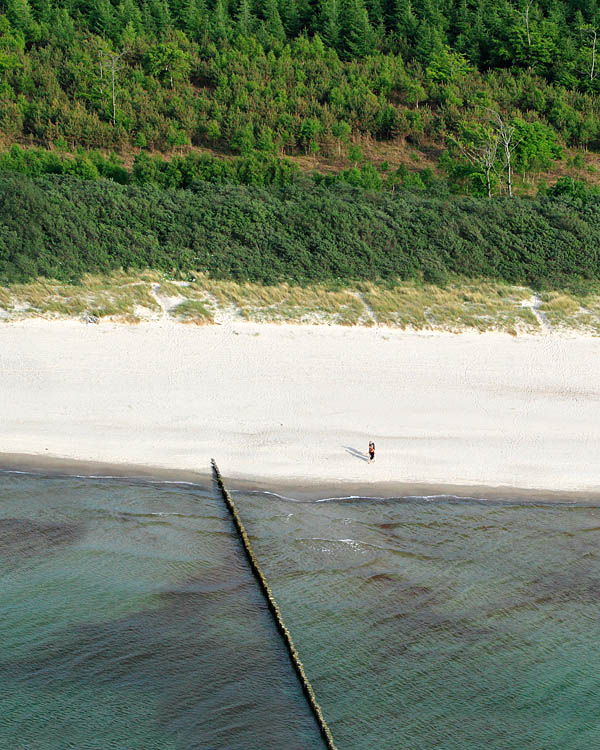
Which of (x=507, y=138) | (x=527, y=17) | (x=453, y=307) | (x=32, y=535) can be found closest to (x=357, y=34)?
(x=527, y=17)

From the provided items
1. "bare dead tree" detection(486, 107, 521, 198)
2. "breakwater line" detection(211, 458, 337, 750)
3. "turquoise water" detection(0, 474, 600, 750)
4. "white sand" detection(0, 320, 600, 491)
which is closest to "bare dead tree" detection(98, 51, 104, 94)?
"bare dead tree" detection(486, 107, 521, 198)

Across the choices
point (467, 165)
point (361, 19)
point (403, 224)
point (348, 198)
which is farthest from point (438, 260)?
point (361, 19)

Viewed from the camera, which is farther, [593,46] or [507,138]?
[593,46]

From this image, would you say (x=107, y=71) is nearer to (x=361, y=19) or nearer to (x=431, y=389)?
(x=361, y=19)

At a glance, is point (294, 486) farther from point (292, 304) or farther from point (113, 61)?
point (113, 61)

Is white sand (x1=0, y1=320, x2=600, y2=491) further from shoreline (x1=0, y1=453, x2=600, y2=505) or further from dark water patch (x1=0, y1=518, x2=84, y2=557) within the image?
dark water patch (x1=0, y1=518, x2=84, y2=557)

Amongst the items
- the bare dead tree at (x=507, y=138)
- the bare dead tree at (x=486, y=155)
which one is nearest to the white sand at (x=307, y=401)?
the bare dead tree at (x=486, y=155)
